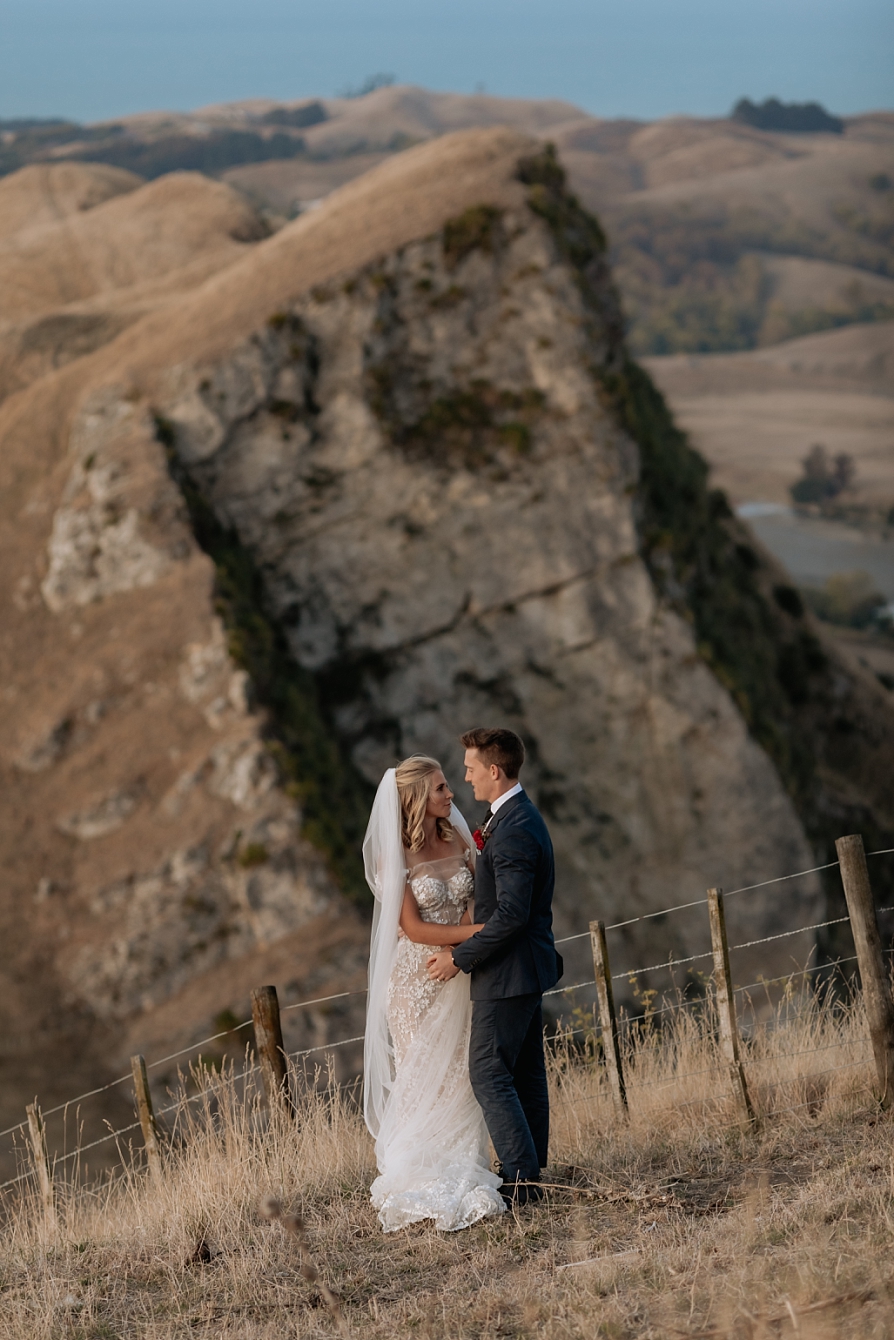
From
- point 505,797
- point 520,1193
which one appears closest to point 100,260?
point 505,797

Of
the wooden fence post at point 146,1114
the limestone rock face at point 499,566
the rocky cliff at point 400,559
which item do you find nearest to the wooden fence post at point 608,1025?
the wooden fence post at point 146,1114

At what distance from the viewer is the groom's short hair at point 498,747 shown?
245 inches

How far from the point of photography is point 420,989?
21.4 ft

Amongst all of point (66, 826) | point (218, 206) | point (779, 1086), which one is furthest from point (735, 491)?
point (779, 1086)

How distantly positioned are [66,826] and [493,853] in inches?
646

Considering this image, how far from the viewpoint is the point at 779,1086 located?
25.6 feet

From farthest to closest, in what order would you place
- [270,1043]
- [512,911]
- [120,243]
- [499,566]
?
1. [120,243]
2. [499,566]
3. [270,1043]
4. [512,911]

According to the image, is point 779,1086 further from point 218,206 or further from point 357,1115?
point 218,206

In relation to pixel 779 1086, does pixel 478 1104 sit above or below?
above

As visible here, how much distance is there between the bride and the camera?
20.9ft

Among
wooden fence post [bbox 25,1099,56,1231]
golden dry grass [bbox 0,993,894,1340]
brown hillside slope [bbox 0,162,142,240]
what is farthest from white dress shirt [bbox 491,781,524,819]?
brown hillside slope [bbox 0,162,142,240]

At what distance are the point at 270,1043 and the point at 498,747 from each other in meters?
3.14

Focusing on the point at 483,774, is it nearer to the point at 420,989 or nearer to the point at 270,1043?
the point at 420,989

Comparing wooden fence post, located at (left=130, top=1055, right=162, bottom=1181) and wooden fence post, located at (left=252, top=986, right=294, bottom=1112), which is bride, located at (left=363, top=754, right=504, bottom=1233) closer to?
wooden fence post, located at (left=252, top=986, right=294, bottom=1112)
